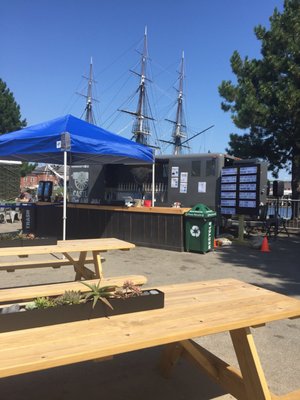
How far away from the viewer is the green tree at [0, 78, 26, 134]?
3459 centimetres

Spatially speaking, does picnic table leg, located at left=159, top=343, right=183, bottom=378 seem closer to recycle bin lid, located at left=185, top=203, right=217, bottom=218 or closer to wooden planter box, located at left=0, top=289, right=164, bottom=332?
wooden planter box, located at left=0, top=289, right=164, bottom=332

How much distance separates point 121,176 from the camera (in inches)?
545

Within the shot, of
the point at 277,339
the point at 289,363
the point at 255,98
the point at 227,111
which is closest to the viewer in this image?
the point at 289,363

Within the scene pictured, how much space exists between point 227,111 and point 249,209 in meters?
8.21

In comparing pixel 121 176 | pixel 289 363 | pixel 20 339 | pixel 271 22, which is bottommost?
pixel 289 363

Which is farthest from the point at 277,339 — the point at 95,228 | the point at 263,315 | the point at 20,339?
the point at 95,228

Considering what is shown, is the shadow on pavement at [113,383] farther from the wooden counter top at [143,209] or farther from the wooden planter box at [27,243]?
the wooden counter top at [143,209]

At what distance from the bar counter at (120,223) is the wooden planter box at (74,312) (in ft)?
22.7

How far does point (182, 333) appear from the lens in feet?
6.26

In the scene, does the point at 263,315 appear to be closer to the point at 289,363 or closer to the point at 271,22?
the point at 289,363

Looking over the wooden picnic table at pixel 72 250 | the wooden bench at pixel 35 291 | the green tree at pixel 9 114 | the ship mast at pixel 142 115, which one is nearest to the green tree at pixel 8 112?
the green tree at pixel 9 114

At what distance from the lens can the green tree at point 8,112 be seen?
34594 mm

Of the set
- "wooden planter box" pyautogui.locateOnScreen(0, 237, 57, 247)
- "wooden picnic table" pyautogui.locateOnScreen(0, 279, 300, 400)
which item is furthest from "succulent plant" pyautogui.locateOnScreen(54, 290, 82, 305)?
"wooden planter box" pyautogui.locateOnScreen(0, 237, 57, 247)

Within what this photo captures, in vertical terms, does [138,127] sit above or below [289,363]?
above
